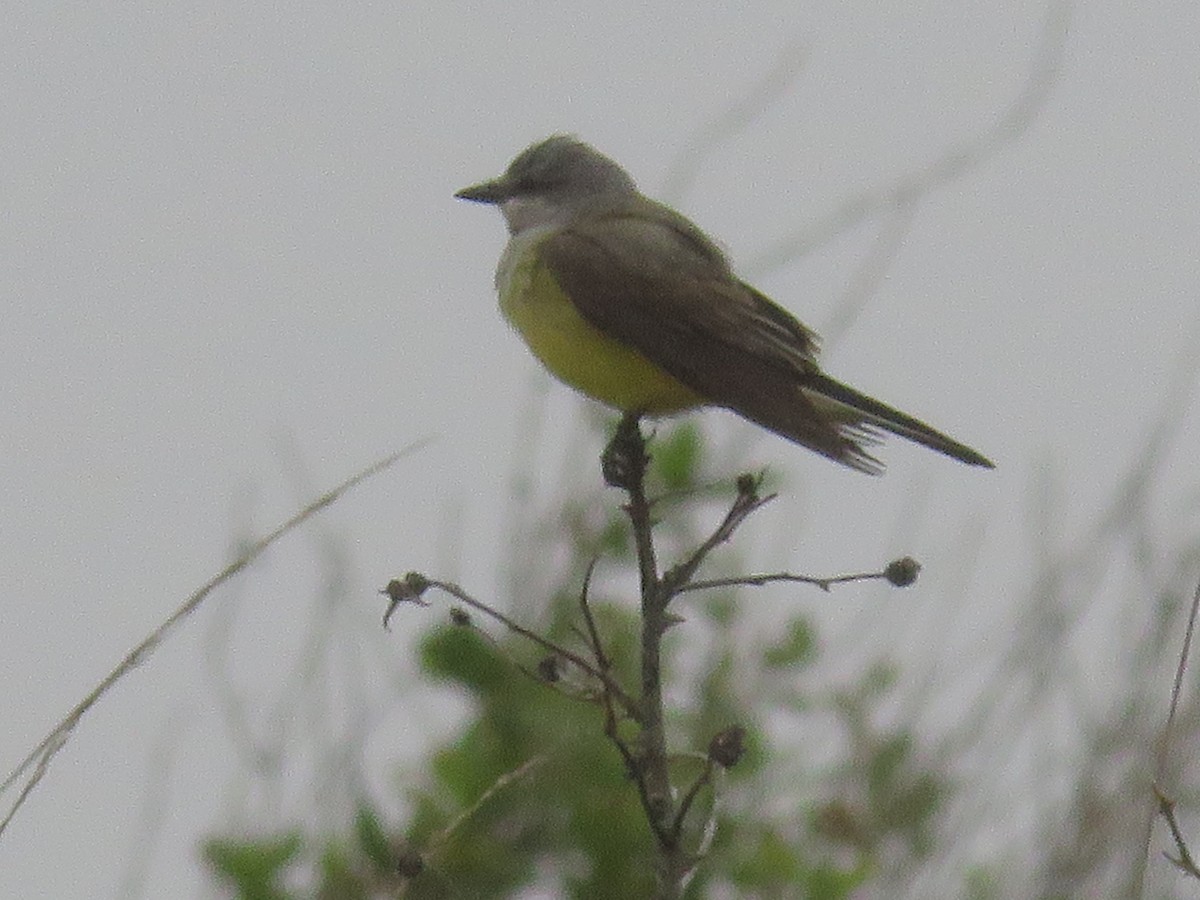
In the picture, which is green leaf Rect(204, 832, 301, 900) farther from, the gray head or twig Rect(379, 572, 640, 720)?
the gray head

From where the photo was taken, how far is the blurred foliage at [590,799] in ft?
12.3

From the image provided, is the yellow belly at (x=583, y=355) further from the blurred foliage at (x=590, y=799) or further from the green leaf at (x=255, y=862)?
the green leaf at (x=255, y=862)

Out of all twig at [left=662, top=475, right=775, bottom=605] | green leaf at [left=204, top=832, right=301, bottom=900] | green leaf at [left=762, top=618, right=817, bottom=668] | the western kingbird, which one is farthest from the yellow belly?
twig at [left=662, top=475, right=775, bottom=605]

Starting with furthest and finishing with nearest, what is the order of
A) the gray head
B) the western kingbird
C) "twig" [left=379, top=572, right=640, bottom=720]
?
1. the gray head
2. the western kingbird
3. "twig" [left=379, top=572, right=640, bottom=720]

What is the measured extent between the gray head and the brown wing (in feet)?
1.25

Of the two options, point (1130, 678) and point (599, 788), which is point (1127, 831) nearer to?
point (1130, 678)

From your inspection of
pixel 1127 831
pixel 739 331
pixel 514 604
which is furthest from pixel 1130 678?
pixel 514 604

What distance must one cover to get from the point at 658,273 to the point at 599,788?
118cm

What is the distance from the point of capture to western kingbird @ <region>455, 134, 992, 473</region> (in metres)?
3.95

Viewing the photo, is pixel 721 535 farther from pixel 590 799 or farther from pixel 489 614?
pixel 590 799

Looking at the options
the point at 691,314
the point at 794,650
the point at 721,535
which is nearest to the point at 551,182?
the point at 691,314

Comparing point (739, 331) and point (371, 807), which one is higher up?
point (739, 331)

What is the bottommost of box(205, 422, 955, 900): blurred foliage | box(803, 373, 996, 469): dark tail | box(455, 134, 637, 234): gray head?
box(205, 422, 955, 900): blurred foliage

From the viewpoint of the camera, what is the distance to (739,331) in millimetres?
4344
